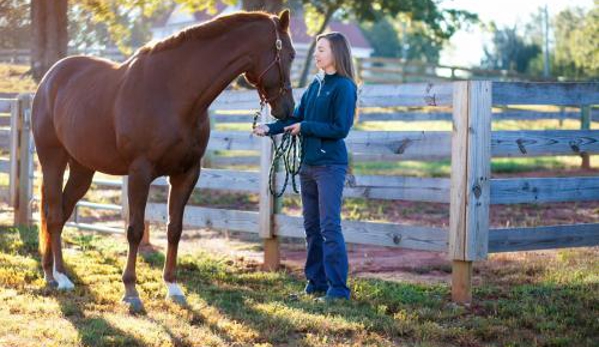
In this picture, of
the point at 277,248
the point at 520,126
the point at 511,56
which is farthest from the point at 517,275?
the point at 511,56

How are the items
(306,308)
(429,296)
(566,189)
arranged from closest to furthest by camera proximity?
(306,308) < (429,296) < (566,189)

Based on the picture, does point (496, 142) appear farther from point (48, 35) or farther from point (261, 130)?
point (48, 35)

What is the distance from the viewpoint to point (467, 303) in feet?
18.7

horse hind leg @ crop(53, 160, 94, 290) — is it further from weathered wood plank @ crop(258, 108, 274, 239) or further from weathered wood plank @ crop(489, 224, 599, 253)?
weathered wood plank @ crop(489, 224, 599, 253)

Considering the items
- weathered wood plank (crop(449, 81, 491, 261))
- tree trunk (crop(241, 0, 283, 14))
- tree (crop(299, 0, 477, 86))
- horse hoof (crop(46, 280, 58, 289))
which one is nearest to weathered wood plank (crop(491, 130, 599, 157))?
weathered wood plank (crop(449, 81, 491, 261))

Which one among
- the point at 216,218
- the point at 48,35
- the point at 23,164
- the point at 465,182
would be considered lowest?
the point at 216,218

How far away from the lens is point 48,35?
11547 millimetres

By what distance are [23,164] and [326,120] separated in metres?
5.22

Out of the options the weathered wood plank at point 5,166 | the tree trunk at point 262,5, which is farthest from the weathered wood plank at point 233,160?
the weathered wood plank at point 5,166

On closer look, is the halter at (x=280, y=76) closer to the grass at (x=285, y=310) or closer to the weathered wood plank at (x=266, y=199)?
the grass at (x=285, y=310)

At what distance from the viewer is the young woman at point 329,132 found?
552 cm

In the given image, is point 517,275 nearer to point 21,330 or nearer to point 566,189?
point 566,189

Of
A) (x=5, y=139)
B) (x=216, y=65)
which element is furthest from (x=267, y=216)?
(x=5, y=139)

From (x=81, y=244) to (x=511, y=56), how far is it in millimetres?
47930
